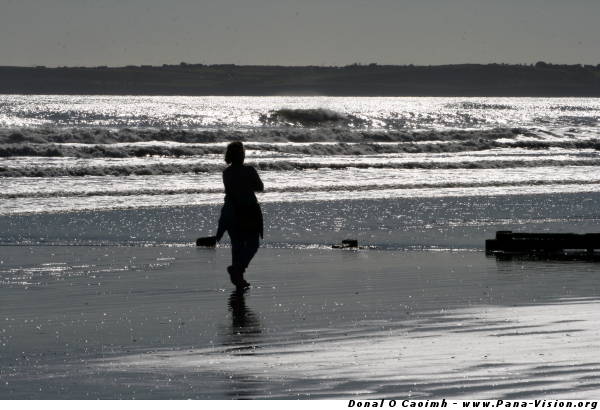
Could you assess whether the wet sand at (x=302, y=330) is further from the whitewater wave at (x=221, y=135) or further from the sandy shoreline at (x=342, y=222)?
the whitewater wave at (x=221, y=135)

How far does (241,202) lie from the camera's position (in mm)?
12469

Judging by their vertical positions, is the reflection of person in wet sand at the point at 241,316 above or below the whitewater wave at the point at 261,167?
above

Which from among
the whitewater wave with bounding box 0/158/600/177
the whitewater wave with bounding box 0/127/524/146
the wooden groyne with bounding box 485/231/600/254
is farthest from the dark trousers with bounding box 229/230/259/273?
the whitewater wave with bounding box 0/127/524/146

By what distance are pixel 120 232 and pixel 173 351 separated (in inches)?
475

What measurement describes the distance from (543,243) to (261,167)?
96.3 ft

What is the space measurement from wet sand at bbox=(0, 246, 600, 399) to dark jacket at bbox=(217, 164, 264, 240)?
61 cm

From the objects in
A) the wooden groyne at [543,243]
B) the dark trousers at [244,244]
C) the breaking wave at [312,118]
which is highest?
the dark trousers at [244,244]

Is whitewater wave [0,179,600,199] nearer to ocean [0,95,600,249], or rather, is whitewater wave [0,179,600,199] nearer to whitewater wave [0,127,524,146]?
ocean [0,95,600,249]

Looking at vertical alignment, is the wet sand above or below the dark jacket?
below

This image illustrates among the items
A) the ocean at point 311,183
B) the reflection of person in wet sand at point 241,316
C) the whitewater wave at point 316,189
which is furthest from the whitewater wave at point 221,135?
the reflection of person in wet sand at point 241,316

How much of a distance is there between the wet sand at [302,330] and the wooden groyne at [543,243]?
1.09m

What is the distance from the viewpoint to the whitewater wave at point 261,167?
130 ft

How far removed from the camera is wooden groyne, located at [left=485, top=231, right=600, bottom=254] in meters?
15.5

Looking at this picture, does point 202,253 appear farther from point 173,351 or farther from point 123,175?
point 123,175
